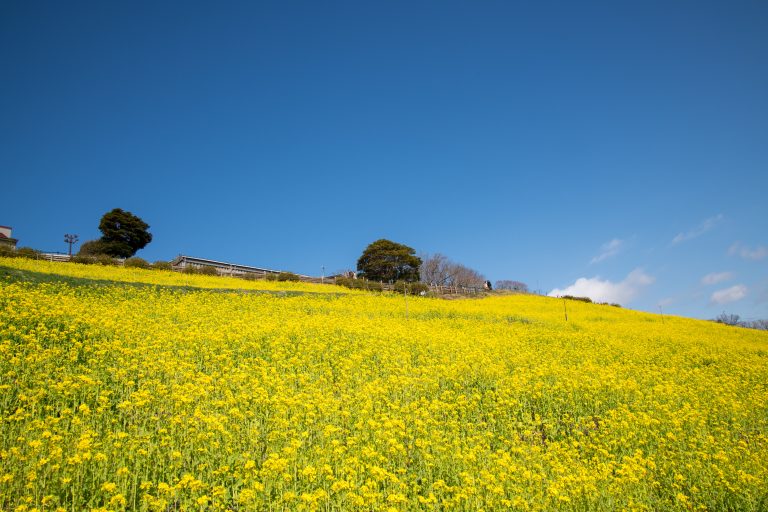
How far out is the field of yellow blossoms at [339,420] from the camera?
6.39 meters

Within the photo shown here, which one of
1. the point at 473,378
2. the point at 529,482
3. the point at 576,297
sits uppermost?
the point at 576,297

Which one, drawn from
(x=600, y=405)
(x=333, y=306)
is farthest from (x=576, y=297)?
(x=600, y=405)

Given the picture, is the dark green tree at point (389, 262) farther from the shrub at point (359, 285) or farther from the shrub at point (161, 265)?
the shrub at point (161, 265)

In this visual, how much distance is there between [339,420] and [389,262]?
6675cm

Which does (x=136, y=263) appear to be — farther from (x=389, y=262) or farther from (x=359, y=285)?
(x=389, y=262)

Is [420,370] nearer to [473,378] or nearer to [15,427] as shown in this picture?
[473,378]

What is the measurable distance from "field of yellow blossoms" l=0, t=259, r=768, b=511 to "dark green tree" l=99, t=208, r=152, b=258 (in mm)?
48465

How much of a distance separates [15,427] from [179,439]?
115 inches

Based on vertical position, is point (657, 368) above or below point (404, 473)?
above

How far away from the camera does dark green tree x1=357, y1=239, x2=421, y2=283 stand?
249ft

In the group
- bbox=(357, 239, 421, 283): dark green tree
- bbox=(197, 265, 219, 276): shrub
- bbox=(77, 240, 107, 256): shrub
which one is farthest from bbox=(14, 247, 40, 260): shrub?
bbox=(357, 239, 421, 283): dark green tree

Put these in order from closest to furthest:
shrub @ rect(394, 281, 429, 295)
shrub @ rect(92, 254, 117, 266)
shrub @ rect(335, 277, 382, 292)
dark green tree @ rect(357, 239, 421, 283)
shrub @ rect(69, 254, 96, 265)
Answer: shrub @ rect(69, 254, 96, 265) → shrub @ rect(92, 254, 117, 266) → shrub @ rect(335, 277, 382, 292) → shrub @ rect(394, 281, 429, 295) → dark green tree @ rect(357, 239, 421, 283)

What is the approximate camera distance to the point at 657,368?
1858 cm

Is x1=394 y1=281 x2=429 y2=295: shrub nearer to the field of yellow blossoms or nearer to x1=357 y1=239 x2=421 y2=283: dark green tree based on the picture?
x1=357 y1=239 x2=421 y2=283: dark green tree
